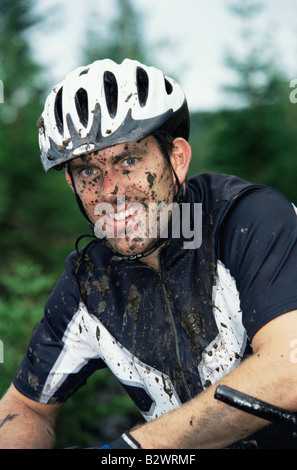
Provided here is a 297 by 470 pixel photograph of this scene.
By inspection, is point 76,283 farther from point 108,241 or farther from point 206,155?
point 206,155

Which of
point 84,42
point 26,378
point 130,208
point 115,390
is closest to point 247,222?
point 130,208

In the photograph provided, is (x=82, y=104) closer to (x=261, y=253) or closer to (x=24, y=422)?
(x=261, y=253)

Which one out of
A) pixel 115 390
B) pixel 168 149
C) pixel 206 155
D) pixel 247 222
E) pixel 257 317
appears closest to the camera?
pixel 257 317

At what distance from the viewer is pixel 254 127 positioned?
12445mm

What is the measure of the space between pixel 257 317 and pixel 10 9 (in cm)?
1258

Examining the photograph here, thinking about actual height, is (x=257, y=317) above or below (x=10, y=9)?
below

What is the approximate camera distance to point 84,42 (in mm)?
27656

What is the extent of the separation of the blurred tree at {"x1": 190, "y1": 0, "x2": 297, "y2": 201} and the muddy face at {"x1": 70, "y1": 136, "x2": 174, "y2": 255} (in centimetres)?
1024

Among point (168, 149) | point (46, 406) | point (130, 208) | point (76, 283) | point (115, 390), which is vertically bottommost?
point (115, 390)

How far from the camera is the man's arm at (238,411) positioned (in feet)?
5.68

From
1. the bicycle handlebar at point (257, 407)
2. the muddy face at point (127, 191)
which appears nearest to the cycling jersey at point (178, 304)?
the muddy face at point (127, 191)

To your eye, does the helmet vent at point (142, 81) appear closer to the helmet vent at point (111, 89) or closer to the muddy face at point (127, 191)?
the helmet vent at point (111, 89)

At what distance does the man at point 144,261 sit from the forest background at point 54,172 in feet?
5.91

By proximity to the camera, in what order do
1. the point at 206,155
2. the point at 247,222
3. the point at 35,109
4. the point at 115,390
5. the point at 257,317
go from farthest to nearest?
the point at 206,155, the point at 35,109, the point at 115,390, the point at 247,222, the point at 257,317
